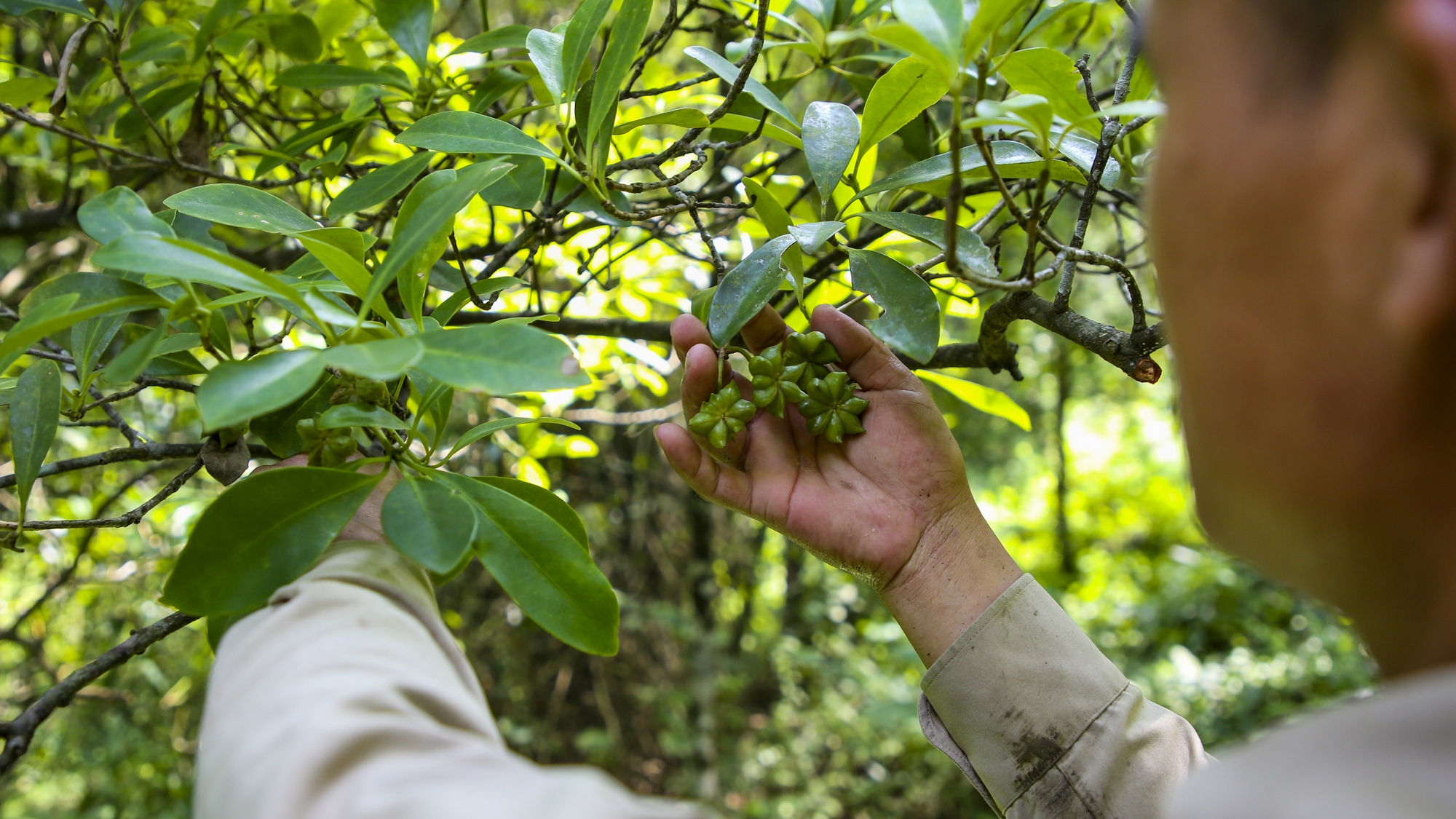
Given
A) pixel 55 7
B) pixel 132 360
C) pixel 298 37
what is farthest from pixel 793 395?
pixel 55 7

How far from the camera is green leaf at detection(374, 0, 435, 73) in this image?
1276mm

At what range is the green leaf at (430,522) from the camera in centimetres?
75

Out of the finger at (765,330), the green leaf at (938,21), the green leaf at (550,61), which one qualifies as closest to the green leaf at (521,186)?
the green leaf at (550,61)

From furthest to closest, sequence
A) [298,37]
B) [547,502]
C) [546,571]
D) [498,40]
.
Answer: [298,37]
[498,40]
[547,502]
[546,571]

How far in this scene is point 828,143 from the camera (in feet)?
3.42

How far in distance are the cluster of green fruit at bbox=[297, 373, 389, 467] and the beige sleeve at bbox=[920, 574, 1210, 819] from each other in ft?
2.44

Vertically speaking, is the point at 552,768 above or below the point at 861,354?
below

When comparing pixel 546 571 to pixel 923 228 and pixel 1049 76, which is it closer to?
pixel 923 228

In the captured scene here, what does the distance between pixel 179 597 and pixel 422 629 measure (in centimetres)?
19

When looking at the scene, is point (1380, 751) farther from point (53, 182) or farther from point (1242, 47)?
point (53, 182)

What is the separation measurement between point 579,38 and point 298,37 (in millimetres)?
654

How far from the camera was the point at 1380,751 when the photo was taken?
0.48 meters

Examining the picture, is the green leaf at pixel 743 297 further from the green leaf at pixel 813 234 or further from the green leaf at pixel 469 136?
the green leaf at pixel 469 136

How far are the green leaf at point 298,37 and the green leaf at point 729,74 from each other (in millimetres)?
713
